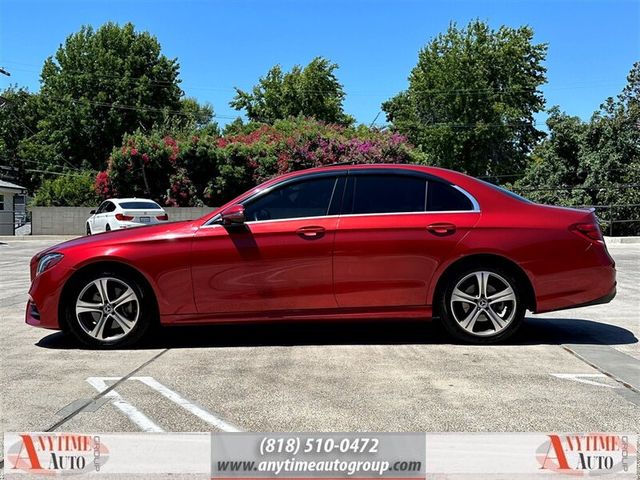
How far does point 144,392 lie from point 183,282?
134cm

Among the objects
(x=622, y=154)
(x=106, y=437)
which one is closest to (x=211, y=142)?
(x=622, y=154)

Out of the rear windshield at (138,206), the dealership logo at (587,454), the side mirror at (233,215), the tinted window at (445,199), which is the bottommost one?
the dealership logo at (587,454)

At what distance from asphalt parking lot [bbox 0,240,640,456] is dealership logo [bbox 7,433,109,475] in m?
0.22

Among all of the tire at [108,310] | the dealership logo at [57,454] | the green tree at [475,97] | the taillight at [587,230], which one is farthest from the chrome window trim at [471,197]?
the green tree at [475,97]

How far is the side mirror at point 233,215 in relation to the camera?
17.4 feet

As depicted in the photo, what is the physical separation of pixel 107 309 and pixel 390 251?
259cm

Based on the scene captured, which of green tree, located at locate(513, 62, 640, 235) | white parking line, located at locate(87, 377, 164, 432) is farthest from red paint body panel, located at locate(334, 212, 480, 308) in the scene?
green tree, located at locate(513, 62, 640, 235)

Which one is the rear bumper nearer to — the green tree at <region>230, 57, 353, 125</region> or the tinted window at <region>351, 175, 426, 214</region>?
the tinted window at <region>351, 175, 426, 214</region>

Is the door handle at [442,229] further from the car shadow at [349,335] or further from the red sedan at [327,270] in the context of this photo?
the car shadow at [349,335]

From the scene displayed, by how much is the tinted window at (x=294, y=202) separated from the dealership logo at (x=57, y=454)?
104 inches

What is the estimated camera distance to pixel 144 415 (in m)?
3.77

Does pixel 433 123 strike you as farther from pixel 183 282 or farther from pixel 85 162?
pixel 183 282

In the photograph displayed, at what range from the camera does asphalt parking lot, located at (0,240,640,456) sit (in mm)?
3666

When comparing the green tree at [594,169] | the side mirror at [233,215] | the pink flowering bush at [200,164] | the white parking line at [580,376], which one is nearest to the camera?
the white parking line at [580,376]
